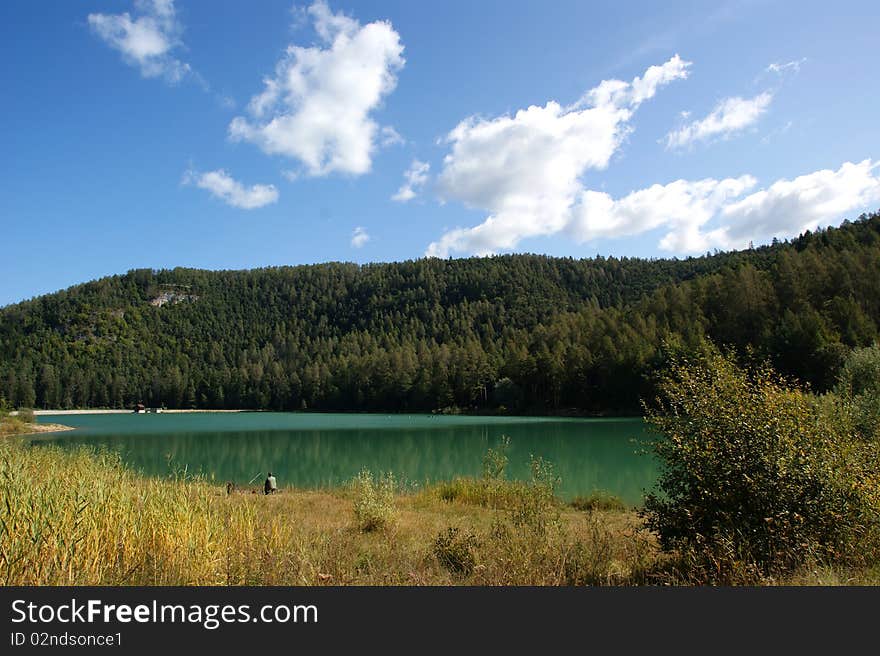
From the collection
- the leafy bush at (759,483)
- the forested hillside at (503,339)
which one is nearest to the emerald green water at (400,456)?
the forested hillside at (503,339)

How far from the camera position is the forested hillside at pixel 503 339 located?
239ft

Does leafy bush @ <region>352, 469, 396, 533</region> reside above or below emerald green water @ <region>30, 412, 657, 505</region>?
above

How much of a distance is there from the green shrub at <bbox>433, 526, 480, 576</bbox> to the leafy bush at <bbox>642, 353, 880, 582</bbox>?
9.03 ft

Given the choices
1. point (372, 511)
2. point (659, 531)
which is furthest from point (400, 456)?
point (659, 531)

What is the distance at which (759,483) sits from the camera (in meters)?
6.72

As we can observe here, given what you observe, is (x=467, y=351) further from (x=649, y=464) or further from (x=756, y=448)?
(x=756, y=448)

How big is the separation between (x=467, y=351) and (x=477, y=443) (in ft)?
210

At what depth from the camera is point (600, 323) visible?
94.7m

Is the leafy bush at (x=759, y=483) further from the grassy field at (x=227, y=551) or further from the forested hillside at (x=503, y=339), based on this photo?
the forested hillside at (x=503, y=339)

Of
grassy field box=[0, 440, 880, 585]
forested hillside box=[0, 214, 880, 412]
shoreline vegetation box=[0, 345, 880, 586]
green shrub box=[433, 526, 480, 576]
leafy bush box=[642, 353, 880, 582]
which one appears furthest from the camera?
forested hillside box=[0, 214, 880, 412]

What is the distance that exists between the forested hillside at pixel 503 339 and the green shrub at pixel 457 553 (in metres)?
15.0

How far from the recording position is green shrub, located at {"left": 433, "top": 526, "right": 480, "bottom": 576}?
25.3 feet

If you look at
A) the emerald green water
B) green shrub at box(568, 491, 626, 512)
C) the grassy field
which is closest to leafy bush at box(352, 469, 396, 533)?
the grassy field

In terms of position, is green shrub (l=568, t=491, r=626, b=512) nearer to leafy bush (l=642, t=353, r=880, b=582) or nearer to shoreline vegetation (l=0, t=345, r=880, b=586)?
shoreline vegetation (l=0, t=345, r=880, b=586)
